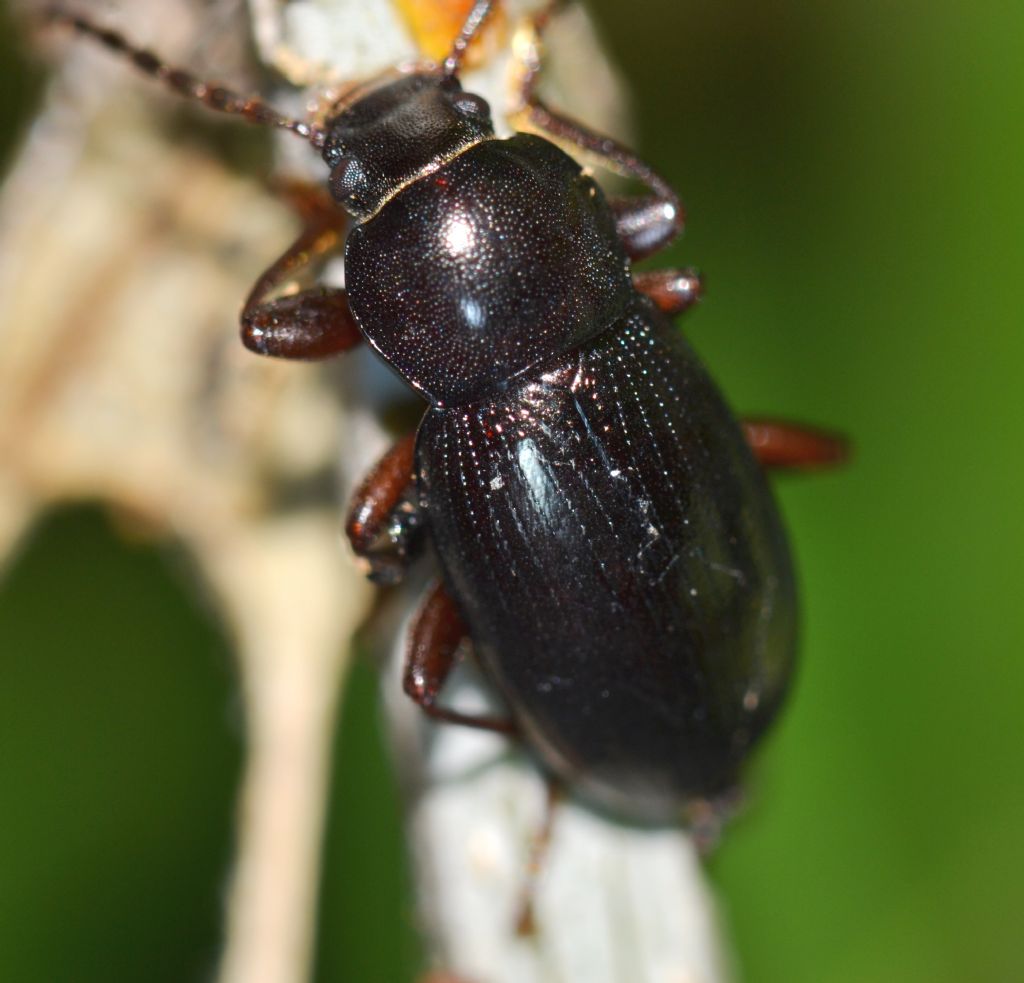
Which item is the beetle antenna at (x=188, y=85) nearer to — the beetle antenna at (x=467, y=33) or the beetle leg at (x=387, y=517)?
the beetle antenna at (x=467, y=33)

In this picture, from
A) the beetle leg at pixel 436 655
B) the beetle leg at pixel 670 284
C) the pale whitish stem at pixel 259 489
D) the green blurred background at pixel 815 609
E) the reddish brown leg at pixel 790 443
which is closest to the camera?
the pale whitish stem at pixel 259 489

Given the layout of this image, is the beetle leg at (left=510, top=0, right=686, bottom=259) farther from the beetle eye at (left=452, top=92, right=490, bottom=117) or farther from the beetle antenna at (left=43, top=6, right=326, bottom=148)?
the beetle antenna at (left=43, top=6, right=326, bottom=148)

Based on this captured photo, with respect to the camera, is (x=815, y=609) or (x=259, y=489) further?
(x=815, y=609)

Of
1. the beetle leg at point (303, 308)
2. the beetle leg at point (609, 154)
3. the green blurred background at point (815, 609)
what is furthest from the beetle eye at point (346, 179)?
the green blurred background at point (815, 609)

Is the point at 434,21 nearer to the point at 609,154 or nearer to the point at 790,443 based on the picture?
the point at 609,154

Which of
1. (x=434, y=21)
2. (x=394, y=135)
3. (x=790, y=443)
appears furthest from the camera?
(x=790, y=443)

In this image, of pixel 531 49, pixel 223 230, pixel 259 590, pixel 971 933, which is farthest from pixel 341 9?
pixel 971 933

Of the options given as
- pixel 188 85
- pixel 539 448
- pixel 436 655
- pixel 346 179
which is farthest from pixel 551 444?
pixel 188 85
